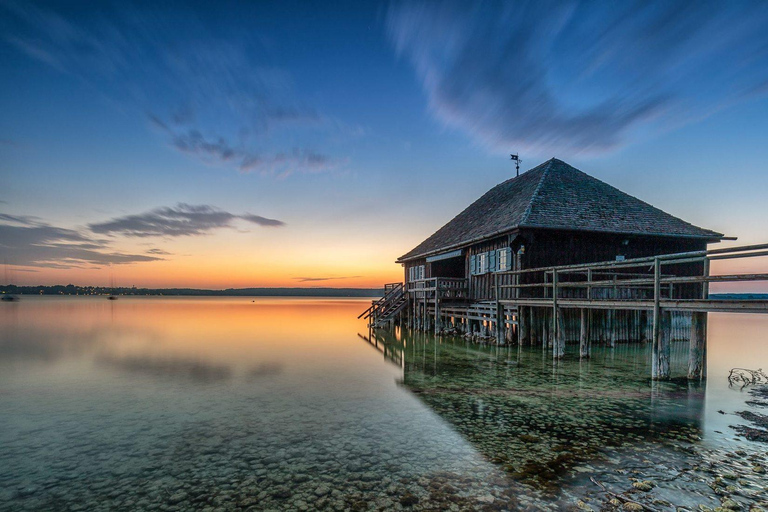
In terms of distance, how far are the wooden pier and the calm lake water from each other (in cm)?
142

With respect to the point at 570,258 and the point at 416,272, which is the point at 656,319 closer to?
the point at 570,258

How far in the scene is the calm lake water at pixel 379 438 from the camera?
4711 mm

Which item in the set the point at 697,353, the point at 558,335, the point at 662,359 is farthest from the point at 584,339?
the point at 697,353

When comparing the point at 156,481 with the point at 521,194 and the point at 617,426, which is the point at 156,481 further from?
the point at 521,194

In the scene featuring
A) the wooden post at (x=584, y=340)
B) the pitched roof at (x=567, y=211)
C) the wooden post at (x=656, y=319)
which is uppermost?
the pitched roof at (x=567, y=211)

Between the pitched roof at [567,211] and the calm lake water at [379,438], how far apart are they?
17.5 ft

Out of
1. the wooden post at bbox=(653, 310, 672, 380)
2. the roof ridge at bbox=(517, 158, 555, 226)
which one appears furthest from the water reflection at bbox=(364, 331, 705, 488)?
the roof ridge at bbox=(517, 158, 555, 226)

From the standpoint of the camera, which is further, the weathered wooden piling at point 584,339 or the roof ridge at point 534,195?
the roof ridge at point 534,195

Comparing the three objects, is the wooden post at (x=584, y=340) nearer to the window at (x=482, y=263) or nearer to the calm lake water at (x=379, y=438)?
the calm lake water at (x=379, y=438)

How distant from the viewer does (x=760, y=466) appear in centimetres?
525

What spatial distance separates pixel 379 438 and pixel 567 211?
13617 millimetres

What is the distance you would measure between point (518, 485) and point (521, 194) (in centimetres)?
1645

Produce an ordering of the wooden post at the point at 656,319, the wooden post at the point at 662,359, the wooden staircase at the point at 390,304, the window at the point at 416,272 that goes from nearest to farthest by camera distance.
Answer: the wooden post at the point at 656,319
the wooden post at the point at 662,359
the wooden staircase at the point at 390,304
the window at the point at 416,272

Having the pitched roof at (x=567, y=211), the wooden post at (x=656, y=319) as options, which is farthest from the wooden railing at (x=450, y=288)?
the wooden post at (x=656, y=319)
